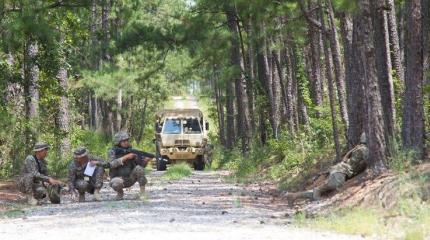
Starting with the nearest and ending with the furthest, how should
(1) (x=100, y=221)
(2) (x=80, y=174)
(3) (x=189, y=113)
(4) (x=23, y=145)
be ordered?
(1) (x=100, y=221)
(2) (x=80, y=174)
(4) (x=23, y=145)
(3) (x=189, y=113)

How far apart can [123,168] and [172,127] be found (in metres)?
18.1

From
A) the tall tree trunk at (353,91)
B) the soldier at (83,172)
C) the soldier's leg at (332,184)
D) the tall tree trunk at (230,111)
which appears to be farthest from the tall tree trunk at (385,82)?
the tall tree trunk at (230,111)

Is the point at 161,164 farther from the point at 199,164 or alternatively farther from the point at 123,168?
the point at 123,168

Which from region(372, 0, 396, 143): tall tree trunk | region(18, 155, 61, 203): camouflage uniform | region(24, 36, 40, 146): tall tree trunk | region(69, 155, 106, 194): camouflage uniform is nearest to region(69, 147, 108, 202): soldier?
region(69, 155, 106, 194): camouflage uniform

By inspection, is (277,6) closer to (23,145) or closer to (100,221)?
(23,145)

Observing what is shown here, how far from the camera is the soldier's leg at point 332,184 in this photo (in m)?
14.3

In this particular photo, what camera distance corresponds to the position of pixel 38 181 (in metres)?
14.5

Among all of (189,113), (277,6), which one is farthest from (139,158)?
(189,113)

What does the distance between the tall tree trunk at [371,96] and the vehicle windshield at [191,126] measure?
19.9 meters

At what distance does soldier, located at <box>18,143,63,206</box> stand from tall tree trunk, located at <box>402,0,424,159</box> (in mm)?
6208

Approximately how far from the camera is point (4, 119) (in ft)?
62.9

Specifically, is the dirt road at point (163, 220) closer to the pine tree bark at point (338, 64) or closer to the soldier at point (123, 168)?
the soldier at point (123, 168)

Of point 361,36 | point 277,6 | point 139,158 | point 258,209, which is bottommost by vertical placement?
point 258,209

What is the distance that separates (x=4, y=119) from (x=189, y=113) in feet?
50.4
